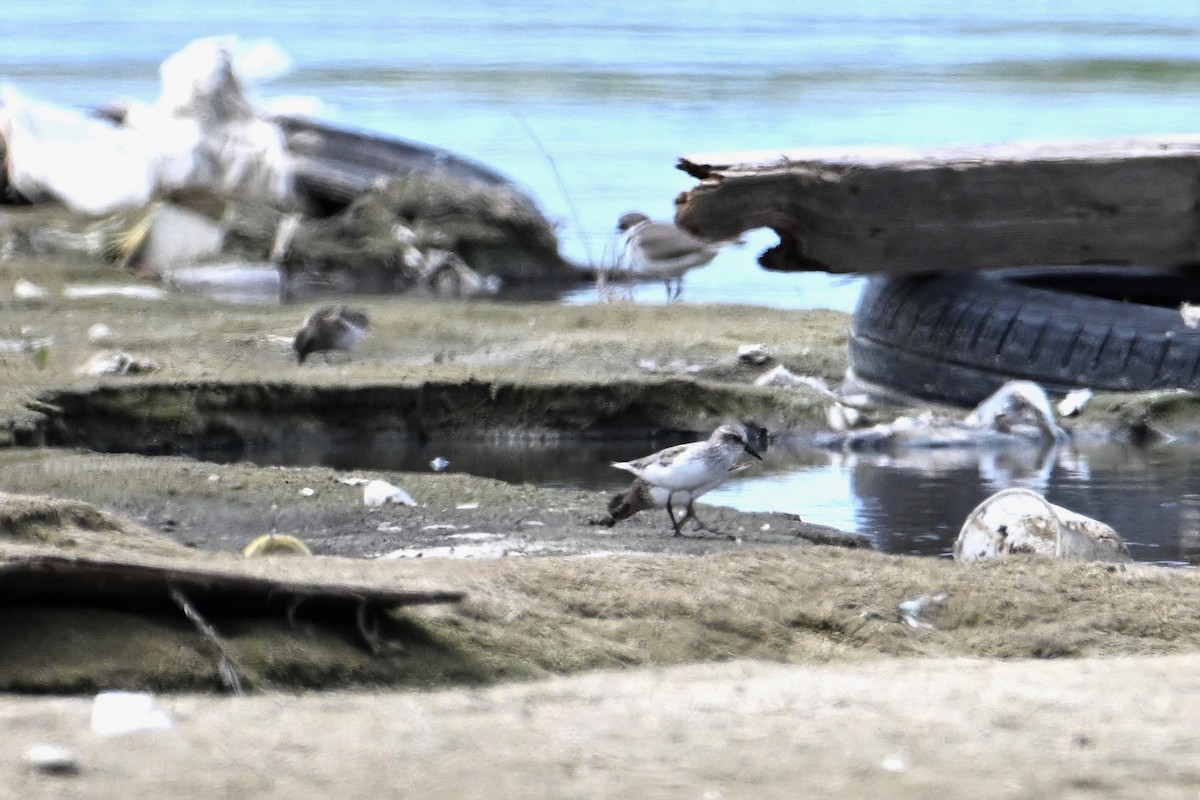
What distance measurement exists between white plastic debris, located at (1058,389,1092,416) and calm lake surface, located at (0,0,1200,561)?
1.24 ft

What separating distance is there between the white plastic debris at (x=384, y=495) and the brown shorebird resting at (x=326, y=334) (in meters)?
2.66

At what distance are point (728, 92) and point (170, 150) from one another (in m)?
11.3

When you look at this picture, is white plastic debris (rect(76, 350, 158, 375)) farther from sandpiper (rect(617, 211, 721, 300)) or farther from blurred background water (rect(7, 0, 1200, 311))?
blurred background water (rect(7, 0, 1200, 311))

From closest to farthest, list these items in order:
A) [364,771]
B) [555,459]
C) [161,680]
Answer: [364,771] < [161,680] < [555,459]

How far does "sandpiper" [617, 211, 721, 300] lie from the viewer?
39.0 ft

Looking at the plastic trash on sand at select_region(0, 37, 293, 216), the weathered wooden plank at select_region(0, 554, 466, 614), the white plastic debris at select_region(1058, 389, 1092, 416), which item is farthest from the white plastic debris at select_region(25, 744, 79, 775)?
the plastic trash on sand at select_region(0, 37, 293, 216)

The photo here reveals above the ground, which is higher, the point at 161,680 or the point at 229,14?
the point at 229,14

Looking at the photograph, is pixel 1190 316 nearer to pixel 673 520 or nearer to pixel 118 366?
pixel 673 520

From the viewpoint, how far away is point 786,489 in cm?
710

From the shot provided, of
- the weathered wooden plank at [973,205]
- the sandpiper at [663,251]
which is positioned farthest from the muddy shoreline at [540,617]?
the sandpiper at [663,251]

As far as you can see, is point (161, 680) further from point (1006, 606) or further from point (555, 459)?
point (555, 459)

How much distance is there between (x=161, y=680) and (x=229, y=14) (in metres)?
41.7

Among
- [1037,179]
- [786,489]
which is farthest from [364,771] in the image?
[1037,179]

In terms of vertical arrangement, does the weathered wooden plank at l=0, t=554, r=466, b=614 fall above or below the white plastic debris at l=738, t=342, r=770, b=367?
below
